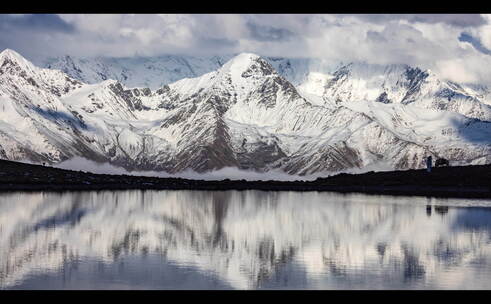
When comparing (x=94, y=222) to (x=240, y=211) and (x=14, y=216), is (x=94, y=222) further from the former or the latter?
(x=240, y=211)

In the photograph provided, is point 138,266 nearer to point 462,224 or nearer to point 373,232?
point 373,232

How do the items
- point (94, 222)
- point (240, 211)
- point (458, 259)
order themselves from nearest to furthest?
1. point (458, 259)
2. point (94, 222)
3. point (240, 211)
